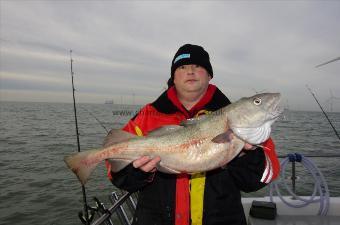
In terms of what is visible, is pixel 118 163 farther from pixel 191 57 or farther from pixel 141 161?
pixel 191 57

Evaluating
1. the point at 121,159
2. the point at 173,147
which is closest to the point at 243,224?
the point at 173,147

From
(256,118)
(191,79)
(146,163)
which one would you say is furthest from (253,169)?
(191,79)

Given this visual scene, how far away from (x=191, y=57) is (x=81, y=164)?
200cm

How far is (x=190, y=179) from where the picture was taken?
12.3 ft

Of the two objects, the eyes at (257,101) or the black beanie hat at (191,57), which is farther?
the black beanie hat at (191,57)

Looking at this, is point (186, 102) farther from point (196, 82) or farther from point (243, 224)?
point (243, 224)

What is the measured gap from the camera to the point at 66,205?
12109 millimetres

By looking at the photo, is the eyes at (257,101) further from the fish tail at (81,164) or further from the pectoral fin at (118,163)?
the fish tail at (81,164)

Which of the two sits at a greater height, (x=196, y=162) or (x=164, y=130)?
(x=164, y=130)

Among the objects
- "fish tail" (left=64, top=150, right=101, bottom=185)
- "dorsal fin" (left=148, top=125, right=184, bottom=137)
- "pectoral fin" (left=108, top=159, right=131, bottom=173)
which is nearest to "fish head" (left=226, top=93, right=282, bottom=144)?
"dorsal fin" (left=148, top=125, right=184, bottom=137)

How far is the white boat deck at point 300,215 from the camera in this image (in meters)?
6.10

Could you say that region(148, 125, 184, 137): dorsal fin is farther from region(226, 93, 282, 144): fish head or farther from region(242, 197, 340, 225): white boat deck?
region(242, 197, 340, 225): white boat deck

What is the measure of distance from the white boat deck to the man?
278 cm

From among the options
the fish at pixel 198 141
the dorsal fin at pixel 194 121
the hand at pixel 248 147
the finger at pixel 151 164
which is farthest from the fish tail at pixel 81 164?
the hand at pixel 248 147
